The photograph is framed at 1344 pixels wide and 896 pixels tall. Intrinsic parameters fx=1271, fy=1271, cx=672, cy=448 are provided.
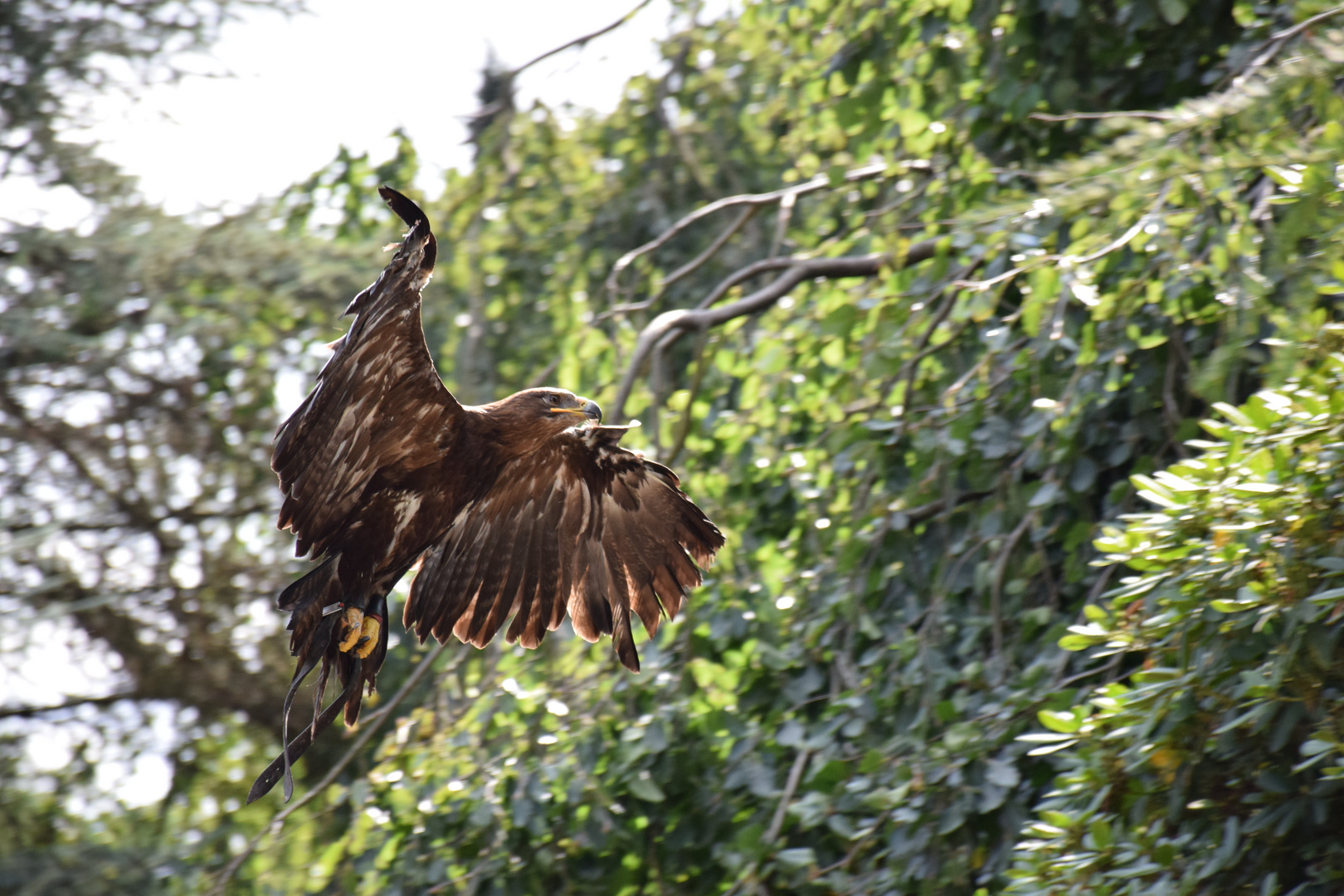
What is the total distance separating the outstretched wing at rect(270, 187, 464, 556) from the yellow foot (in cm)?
16

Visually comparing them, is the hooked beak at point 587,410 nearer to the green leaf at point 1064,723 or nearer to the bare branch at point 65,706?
the green leaf at point 1064,723

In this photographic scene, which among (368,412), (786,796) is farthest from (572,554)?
(786,796)

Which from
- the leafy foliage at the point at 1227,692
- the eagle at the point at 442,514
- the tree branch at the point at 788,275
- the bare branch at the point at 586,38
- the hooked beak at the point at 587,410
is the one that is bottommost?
the leafy foliage at the point at 1227,692

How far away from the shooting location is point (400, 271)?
7.41 ft

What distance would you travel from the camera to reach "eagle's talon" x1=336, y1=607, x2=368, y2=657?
108 inches

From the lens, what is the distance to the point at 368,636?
2.79m

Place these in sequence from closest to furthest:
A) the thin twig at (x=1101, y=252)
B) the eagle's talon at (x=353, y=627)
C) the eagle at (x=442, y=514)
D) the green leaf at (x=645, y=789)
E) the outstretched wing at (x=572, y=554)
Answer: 1. the eagle at (x=442, y=514)
2. the eagle's talon at (x=353, y=627)
3. the thin twig at (x=1101, y=252)
4. the outstretched wing at (x=572, y=554)
5. the green leaf at (x=645, y=789)

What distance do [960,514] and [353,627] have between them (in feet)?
5.71

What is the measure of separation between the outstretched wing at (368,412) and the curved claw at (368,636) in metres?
0.19

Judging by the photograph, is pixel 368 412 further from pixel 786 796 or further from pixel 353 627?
pixel 786 796

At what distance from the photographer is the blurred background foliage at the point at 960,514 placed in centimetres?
238

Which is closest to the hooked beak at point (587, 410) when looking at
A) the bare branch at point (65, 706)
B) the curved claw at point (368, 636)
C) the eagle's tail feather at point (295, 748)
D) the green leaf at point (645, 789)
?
the curved claw at point (368, 636)

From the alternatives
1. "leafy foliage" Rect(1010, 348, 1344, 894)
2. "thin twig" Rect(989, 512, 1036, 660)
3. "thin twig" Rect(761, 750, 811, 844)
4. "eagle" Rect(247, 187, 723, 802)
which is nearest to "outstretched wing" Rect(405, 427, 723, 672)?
"eagle" Rect(247, 187, 723, 802)

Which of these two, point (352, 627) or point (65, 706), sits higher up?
point (65, 706)
